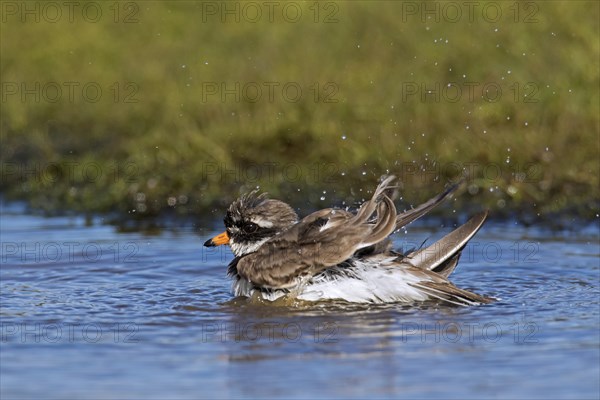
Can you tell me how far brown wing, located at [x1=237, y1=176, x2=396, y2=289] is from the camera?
789 centimetres

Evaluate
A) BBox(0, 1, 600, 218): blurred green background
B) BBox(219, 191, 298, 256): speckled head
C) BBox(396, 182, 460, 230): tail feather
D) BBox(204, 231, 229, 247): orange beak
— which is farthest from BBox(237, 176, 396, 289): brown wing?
BBox(0, 1, 600, 218): blurred green background

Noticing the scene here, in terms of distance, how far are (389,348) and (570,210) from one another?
4486mm

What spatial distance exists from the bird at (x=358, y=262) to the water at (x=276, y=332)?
11 cm

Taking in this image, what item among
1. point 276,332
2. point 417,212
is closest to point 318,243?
point 417,212

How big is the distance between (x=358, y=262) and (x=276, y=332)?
3.36ft

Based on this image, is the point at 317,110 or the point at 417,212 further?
the point at 317,110

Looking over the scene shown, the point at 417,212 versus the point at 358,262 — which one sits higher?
the point at 417,212

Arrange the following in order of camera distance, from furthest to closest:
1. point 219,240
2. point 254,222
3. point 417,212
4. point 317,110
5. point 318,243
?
point 317,110, point 219,240, point 254,222, point 417,212, point 318,243

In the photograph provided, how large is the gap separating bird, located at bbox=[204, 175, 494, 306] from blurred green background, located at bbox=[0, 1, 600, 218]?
295cm

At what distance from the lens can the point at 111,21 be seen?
1702cm

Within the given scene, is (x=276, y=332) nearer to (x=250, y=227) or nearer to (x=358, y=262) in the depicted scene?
(x=358, y=262)

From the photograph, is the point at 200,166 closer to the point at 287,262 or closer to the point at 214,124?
the point at 214,124

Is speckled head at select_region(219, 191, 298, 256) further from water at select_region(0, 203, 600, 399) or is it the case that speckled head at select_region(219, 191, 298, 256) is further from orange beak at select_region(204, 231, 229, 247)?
water at select_region(0, 203, 600, 399)

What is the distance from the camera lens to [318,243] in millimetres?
8070
